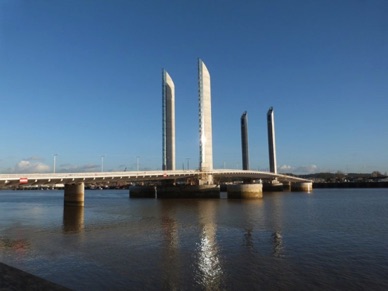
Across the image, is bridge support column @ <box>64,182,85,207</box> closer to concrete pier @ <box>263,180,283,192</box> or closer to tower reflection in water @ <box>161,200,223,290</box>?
tower reflection in water @ <box>161,200,223,290</box>

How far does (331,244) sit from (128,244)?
550 inches

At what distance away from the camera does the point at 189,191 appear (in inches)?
3848

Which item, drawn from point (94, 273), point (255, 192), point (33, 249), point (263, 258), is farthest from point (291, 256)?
point (255, 192)

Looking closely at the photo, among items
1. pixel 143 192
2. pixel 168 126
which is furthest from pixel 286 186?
pixel 143 192

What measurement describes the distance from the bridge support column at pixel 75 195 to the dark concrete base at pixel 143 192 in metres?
44.0

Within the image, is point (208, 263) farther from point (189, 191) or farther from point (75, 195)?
point (189, 191)

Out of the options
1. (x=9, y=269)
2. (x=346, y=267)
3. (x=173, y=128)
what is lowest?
(x=346, y=267)

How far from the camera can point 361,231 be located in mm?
31000

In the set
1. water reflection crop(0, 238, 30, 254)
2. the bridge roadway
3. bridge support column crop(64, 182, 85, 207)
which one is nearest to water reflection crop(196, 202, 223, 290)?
water reflection crop(0, 238, 30, 254)

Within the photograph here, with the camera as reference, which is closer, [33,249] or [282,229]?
[33,249]

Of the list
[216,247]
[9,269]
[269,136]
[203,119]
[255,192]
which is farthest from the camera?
[269,136]

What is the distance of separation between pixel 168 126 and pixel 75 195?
53.0m

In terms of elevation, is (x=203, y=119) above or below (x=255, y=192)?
above

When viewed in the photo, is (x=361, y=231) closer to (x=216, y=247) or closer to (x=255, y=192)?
(x=216, y=247)
